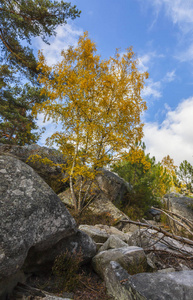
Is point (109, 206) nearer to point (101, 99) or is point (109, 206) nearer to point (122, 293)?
point (101, 99)

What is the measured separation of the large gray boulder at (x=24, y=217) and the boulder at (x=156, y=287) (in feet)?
3.58

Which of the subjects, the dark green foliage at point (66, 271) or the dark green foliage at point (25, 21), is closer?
the dark green foliage at point (66, 271)

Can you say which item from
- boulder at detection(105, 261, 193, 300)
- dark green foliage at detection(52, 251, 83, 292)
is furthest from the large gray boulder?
boulder at detection(105, 261, 193, 300)

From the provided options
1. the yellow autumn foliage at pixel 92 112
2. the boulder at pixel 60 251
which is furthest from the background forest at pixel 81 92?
the boulder at pixel 60 251

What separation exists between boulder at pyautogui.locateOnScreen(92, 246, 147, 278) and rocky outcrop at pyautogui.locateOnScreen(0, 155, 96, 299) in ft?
1.85

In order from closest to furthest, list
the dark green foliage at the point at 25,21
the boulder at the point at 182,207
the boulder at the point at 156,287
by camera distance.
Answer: the boulder at the point at 156,287, the dark green foliage at the point at 25,21, the boulder at the point at 182,207

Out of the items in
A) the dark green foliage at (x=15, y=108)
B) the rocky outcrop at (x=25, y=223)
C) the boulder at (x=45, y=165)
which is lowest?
the rocky outcrop at (x=25, y=223)

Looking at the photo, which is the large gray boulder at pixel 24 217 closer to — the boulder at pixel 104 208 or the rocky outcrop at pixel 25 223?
the rocky outcrop at pixel 25 223

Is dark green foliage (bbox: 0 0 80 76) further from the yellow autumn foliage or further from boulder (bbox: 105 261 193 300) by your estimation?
boulder (bbox: 105 261 193 300)

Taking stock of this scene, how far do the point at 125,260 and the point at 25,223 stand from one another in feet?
5.99

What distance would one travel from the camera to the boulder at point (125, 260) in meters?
2.90

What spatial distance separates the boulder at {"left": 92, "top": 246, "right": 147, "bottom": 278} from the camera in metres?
2.90

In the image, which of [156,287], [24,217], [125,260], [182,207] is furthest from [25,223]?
[182,207]

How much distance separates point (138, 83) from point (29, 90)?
10453mm
